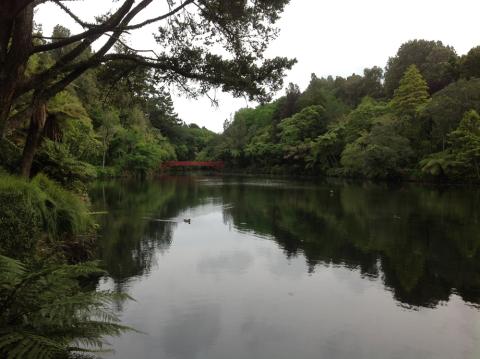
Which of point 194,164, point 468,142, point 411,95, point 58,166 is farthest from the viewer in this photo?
point 194,164

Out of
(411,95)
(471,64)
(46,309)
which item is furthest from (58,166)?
(471,64)

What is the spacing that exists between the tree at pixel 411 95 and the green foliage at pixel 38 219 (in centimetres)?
3573

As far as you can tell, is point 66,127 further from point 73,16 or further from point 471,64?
point 471,64

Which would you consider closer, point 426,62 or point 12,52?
point 12,52

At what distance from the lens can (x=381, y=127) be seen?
3925cm

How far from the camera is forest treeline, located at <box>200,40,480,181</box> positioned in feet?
112

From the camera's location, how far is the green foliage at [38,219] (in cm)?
592

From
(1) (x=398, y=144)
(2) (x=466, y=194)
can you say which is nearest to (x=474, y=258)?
(2) (x=466, y=194)

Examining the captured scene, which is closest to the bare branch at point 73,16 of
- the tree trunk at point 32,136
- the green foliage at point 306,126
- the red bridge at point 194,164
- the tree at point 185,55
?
the tree at point 185,55

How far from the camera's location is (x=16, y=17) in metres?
5.78

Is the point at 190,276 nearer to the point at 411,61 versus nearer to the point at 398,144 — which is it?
the point at 398,144

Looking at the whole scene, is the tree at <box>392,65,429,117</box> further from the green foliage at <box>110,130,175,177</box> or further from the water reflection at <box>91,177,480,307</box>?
the green foliage at <box>110,130,175,177</box>

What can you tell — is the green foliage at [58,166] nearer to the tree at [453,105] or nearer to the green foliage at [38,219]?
the green foliage at [38,219]

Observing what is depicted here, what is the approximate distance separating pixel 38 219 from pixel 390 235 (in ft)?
34.4
